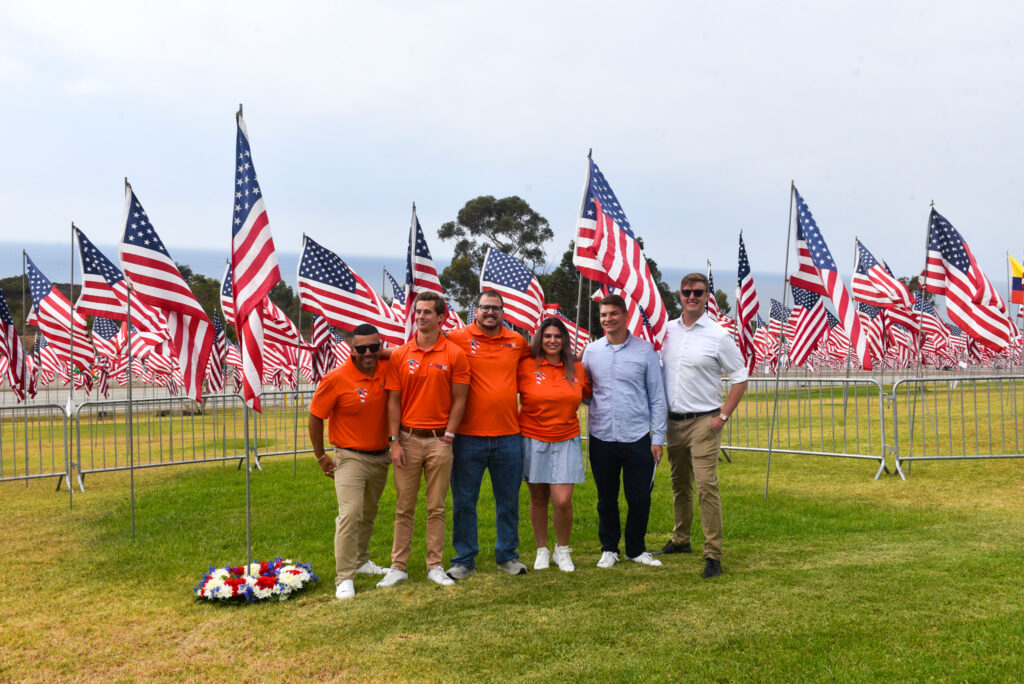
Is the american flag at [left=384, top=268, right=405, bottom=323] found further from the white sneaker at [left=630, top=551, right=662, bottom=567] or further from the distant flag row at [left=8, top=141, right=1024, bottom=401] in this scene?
the white sneaker at [left=630, top=551, right=662, bottom=567]

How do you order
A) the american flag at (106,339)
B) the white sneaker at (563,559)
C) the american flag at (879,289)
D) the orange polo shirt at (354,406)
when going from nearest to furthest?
the orange polo shirt at (354,406) < the white sneaker at (563,559) < the american flag at (879,289) < the american flag at (106,339)

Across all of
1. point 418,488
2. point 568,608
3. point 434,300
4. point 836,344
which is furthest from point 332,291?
point 836,344

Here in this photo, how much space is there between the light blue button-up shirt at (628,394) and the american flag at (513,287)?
644 cm

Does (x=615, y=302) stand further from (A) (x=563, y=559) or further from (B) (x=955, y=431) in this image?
(B) (x=955, y=431)

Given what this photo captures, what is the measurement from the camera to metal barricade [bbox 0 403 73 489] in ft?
34.3

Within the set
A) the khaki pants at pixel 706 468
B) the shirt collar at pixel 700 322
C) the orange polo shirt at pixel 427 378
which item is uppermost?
the shirt collar at pixel 700 322

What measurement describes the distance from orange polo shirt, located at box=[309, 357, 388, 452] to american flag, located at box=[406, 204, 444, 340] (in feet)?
8.79

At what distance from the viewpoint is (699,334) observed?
631cm

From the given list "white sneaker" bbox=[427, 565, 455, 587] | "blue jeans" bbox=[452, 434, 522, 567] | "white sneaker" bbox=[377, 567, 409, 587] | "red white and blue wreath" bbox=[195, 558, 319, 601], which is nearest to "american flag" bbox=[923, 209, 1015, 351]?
"blue jeans" bbox=[452, 434, 522, 567]

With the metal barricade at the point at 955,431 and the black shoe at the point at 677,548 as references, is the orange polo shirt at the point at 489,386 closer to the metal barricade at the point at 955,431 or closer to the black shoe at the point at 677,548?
the black shoe at the point at 677,548

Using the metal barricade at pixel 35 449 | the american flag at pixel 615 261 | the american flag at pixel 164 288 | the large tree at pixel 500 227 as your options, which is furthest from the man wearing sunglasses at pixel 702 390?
the large tree at pixel 500 227

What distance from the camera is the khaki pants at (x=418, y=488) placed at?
605cm

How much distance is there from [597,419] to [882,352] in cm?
2195

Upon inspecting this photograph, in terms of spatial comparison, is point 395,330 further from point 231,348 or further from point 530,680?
point 231,348
